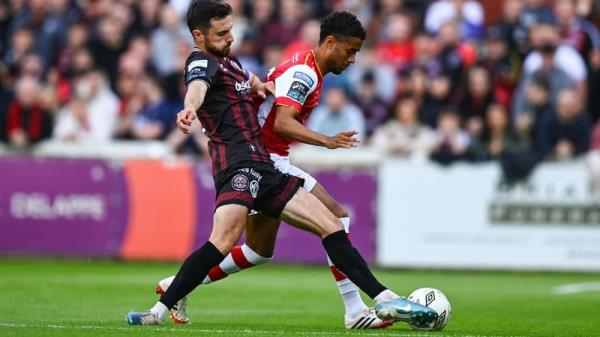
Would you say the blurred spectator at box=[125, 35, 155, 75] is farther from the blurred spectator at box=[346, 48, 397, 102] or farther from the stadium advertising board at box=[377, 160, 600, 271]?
the stadium advertising board at box=[377, 160, 600, 271]

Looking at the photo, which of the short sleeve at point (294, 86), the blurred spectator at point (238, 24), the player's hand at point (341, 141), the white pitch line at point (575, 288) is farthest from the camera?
the blurred spectator at point (238, 24)

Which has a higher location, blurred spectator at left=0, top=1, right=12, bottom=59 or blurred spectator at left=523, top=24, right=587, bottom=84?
blurred spectator at left=0, top=1, right=12, bottom=59

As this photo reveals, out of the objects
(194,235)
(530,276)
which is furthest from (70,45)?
(530,276)

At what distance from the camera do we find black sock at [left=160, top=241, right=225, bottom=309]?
9844 mm

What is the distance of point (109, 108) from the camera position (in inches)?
835

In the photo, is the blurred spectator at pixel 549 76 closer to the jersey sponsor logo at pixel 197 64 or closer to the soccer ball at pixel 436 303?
the soccer ball at pixel 436 303

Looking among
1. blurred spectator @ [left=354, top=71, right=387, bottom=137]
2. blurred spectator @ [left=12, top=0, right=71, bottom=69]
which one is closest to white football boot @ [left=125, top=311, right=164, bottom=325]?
blurred spectator @ [left=354, top=71, right=387, bottom=137]

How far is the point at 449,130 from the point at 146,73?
546cm

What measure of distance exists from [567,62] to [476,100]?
1672mm

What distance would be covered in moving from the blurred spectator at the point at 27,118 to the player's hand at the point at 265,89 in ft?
33.4

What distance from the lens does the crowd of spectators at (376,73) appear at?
19.4 m

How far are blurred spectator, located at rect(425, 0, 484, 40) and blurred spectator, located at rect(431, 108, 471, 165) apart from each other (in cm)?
233

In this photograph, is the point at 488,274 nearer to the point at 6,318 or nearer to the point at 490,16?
the point at 490,16

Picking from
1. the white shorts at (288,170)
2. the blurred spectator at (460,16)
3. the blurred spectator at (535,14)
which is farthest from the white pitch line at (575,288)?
the white shorts at (288,170)
